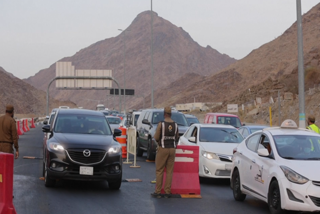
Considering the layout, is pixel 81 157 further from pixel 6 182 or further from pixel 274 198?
pixel 6 182

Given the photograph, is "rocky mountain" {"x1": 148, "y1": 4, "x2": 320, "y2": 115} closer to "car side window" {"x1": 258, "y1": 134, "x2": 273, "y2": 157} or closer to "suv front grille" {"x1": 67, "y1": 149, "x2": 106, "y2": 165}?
"suv front grille" {"x1": 67, "y1": 149, "x2": 106, "y2": 165}

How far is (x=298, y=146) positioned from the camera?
10.7 metres

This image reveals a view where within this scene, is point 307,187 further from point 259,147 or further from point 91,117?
point 91,117

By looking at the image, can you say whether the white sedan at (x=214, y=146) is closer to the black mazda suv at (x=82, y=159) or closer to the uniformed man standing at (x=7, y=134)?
the black mazda suv at (x=82, y=159)

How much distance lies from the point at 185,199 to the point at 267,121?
4407cm

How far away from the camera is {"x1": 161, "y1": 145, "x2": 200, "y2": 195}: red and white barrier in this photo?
12.5m

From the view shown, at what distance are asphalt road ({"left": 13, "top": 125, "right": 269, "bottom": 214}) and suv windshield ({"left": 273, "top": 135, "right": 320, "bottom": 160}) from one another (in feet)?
3.98

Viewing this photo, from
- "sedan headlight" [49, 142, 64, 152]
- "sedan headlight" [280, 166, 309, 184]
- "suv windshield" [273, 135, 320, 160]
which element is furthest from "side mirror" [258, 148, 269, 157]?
"sedan headlight" [49, 142, 64, 152]

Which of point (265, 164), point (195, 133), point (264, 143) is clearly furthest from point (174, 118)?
point (265, 164)

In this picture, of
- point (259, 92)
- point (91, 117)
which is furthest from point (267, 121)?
point (91, 117)

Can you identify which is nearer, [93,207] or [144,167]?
[93,207]

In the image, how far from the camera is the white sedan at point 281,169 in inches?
364

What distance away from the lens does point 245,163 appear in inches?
451

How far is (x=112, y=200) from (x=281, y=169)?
3.67 metres
